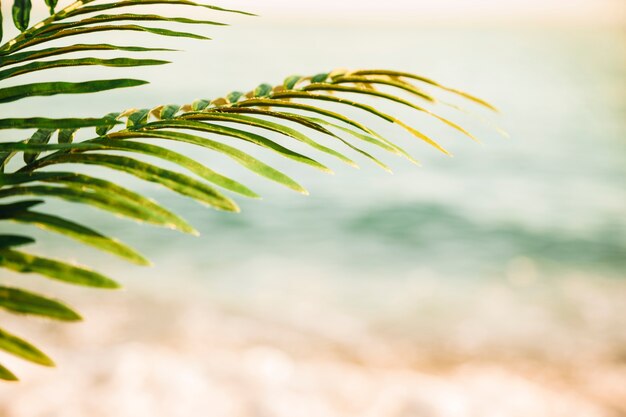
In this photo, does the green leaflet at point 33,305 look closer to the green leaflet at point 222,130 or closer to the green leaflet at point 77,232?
the green leaflet at point 77,232

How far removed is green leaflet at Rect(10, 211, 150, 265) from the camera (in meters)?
0.60

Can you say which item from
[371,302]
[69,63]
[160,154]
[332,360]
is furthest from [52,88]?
[371,302]

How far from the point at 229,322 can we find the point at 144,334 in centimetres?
80

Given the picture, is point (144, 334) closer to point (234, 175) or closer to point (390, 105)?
point (234, 175)

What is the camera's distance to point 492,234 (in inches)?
336

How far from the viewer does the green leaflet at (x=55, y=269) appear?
0.56 metres

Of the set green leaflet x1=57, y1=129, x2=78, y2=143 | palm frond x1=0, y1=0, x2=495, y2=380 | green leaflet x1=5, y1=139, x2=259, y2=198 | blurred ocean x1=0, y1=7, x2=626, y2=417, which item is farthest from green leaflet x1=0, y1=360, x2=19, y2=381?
blurred ocean x1=0, y1=7, x2=626, y2=417

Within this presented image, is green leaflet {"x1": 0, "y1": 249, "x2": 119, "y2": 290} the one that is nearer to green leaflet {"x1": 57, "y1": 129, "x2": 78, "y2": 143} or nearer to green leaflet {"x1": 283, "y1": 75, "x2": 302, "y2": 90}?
green leaflet {"x1": 57, "y1": 129, "x2": 78, "y2": 143}

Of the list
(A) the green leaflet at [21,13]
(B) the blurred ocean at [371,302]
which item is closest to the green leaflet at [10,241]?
(A) the green leaflet at [21,13]

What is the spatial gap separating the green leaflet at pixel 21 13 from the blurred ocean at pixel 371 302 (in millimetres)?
2679

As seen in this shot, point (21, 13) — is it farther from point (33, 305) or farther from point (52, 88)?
point (33, 305)

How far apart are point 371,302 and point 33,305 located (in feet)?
18.7

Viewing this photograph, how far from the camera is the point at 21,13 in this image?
2.92 feet

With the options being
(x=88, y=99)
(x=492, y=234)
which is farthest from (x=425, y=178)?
(x=88, y=99)
